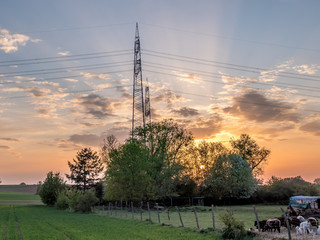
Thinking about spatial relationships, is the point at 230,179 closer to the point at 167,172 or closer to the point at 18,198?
the point at 167,172

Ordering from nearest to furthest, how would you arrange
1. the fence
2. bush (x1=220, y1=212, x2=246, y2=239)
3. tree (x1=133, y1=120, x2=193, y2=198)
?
bush (x1=220, y1=212, x2=246, y2=239) → the fence → tree (x1=133, y1=120, x2=193, y2=198)

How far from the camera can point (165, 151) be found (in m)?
75.8

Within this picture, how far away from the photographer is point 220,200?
75.5 m

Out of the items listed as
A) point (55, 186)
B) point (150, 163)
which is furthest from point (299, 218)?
point (55, 186)

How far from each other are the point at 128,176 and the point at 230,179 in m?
25.5

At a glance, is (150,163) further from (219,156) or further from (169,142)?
(219,156)

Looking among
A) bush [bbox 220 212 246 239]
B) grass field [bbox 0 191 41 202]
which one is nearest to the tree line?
bush [bbox 220 212 246 239]

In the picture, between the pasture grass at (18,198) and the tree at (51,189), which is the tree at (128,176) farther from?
the pasture grass at (18,198)

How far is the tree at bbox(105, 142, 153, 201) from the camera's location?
2477 inches

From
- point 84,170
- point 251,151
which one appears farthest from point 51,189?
point 251,151

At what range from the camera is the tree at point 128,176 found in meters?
62.9

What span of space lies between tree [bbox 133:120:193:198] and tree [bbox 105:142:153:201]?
394 centimetres

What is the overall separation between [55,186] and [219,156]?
44297 mm

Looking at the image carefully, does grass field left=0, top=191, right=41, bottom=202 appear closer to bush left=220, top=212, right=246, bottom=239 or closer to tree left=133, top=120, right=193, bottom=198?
tree left=133, top=120, right=193, bottom=198
